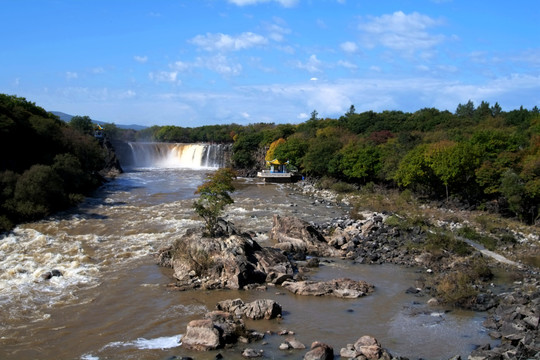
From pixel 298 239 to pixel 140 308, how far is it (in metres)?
9.96

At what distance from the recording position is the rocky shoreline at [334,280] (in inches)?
518

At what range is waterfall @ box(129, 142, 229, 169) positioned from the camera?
78562mm

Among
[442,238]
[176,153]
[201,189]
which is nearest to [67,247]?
[201,189]

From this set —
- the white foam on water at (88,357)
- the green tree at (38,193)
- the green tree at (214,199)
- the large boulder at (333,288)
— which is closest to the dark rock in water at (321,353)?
the large boulder at (333,288)

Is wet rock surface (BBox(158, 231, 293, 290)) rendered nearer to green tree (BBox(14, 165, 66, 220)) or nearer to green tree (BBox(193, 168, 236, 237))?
green tree (BBox(193, 168, 236, 237))

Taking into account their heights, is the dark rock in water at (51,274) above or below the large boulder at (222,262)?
below

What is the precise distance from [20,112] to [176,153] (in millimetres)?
40845

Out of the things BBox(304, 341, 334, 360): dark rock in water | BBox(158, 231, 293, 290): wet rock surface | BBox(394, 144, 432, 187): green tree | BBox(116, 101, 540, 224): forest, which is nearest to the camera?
BBox(304, 341, 334, 360): dark rock in water

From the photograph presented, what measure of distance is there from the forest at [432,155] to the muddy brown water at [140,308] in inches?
622

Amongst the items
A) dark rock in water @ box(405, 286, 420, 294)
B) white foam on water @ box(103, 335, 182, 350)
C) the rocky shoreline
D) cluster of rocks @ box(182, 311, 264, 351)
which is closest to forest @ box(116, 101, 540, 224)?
the rocky shoreline

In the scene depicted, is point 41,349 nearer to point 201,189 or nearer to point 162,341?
point 162,341

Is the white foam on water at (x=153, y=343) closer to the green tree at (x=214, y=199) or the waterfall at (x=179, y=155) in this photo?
the green tree at (x=214, y=199)

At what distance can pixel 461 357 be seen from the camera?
41.5 feet

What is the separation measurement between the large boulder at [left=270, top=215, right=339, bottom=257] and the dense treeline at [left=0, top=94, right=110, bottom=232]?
15.8m
